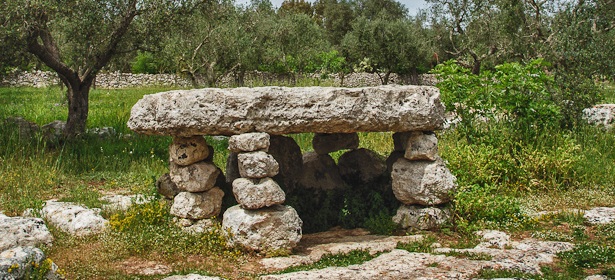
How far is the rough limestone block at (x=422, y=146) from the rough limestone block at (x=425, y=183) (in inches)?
6.1

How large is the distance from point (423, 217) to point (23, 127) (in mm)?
10085

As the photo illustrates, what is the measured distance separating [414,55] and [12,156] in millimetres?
27869

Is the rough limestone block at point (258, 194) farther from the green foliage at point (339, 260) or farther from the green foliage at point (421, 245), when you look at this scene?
the green foliage at point (421, 245)

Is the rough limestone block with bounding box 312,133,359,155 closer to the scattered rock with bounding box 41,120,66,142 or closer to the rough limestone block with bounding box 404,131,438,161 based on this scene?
the rough limestone block with bounding box 404,131,438,161

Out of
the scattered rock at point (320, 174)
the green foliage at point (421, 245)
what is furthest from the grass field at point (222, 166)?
the scattered rock at point (320, 174)

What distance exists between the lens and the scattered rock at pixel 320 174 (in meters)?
9.95

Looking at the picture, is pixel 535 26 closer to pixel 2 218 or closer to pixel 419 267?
pixel 419 267

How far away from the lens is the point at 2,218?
23.6 ft

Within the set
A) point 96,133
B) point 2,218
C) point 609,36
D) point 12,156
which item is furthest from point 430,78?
point 2,218

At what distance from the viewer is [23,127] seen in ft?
44.5

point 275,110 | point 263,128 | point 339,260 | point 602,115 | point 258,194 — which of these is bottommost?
point 339,260

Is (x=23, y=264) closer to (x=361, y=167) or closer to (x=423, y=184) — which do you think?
(x=423, y=184)

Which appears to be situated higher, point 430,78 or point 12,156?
point 430,78

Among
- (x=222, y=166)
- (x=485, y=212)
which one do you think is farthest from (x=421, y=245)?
(x=222, y=166)
